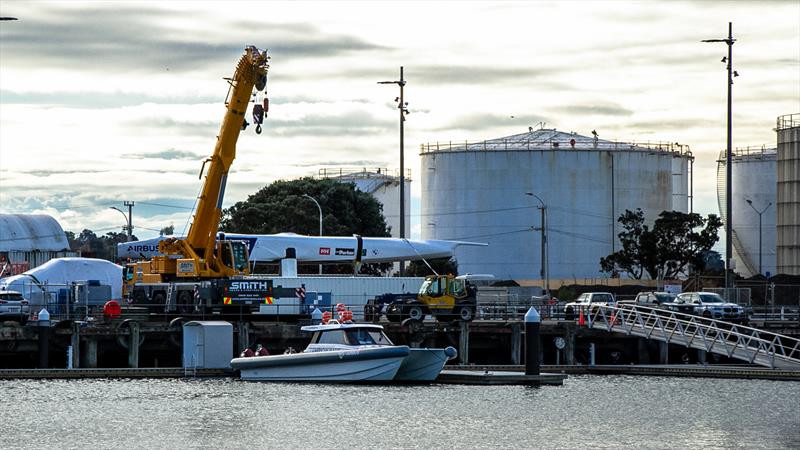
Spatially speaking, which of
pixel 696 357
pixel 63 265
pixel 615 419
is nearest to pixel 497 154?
pixel 63 265

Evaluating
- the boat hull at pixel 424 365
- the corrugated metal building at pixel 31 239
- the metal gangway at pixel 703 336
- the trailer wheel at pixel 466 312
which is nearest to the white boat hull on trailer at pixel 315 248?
the trailer wheel at pixel 466 312

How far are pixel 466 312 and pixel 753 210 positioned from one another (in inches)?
3621

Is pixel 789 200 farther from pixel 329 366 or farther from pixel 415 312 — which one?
pixel 329 366

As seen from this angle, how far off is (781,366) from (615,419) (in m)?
13.1

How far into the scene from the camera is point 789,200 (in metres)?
130

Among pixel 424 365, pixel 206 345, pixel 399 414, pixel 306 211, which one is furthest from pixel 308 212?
pixel 399 414

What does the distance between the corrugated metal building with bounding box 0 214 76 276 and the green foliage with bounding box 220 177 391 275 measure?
47.4 ft

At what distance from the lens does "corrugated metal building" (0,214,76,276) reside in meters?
125

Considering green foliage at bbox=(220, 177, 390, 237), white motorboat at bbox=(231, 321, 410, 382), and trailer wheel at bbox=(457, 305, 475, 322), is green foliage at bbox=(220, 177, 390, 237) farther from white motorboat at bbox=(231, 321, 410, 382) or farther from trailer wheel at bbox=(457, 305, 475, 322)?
white motorboat at bbox=(231, 321, 410, 382)

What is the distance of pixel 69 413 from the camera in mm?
47719

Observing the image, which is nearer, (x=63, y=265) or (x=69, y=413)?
(x=69, y=413)

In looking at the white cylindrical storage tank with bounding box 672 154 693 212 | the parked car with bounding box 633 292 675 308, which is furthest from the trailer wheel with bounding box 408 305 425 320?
the white cylindrical storage tank with bounding box 672 154 693 212

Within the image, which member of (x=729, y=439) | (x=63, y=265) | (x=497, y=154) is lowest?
(x=729, y=439)

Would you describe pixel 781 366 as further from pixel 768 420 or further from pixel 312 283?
pixel 312 283
